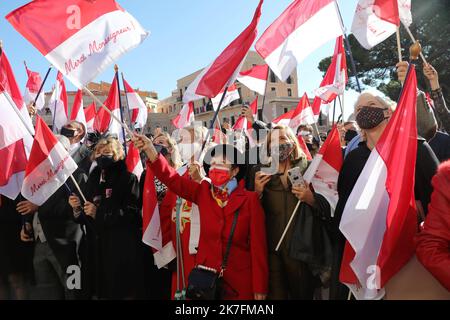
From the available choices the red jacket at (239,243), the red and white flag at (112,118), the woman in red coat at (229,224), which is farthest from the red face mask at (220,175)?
the red and white flag at (112,118)

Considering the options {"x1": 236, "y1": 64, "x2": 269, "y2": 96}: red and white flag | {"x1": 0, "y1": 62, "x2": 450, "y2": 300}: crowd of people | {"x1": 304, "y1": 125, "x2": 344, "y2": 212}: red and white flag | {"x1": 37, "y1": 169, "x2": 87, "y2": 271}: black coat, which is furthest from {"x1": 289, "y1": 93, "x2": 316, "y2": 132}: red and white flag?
{"x1": 37, "y1": 169, "x2": 87, "y2": 271}: black coat

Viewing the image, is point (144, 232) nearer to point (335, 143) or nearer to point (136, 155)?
point (136, 155)

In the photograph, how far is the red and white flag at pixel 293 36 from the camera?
454 cm

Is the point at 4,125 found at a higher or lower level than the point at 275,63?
lower

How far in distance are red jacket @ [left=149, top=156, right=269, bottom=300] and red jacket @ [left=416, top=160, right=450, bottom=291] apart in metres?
1.31

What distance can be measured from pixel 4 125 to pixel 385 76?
2066cm

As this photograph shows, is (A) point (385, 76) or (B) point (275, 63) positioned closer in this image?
(B) point (275, 63)

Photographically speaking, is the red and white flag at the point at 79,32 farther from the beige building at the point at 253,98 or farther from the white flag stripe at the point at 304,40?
the beige building at the point at 253,98

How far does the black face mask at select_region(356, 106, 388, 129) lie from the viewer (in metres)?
2.91

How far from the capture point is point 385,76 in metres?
21.2

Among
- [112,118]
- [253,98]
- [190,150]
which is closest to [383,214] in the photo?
[190,150]

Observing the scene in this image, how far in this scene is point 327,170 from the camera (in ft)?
11.1

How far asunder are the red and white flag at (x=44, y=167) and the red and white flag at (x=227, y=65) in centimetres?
141

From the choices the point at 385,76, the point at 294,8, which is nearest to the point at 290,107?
the point at 385,76
